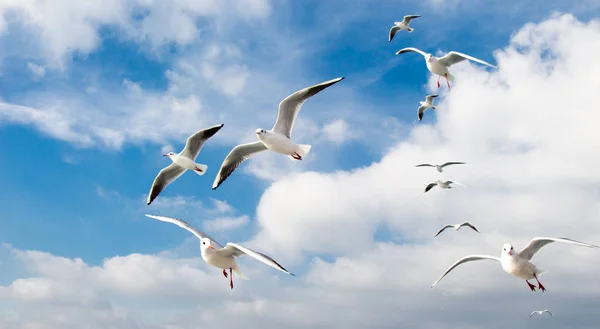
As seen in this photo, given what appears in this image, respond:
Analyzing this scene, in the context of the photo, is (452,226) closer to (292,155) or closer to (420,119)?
(420,119)

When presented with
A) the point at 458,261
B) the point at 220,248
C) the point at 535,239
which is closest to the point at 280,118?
the point at 220,248

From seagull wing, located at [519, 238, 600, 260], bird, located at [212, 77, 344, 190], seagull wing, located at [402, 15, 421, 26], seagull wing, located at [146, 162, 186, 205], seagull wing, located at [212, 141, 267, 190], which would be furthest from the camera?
seagull wing, located at [402, 15, 421, 26]

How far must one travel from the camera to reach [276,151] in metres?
21.9

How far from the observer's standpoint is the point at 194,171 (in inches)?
1023

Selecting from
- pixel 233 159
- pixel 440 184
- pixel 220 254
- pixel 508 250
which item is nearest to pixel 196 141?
pixel 233 159

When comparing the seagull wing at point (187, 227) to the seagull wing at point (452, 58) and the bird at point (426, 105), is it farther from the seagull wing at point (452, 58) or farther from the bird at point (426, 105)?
the bird at point (426, 105)

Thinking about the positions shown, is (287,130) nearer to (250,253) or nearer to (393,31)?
(250,253)

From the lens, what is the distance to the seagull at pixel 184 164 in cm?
2447

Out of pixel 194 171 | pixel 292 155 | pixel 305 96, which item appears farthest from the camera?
pixel 194 171

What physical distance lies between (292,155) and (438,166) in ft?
48.2

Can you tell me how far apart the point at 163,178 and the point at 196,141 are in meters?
3.49

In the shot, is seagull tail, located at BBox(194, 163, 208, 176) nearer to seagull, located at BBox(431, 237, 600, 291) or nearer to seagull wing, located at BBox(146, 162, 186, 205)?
seagull wing, located at BBox(146, 162, 186, 205)

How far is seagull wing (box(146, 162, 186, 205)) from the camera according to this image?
27053 millimetres

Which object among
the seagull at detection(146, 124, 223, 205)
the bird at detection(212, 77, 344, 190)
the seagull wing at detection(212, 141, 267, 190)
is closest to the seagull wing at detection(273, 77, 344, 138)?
the bird at detection(212, 77, 344, 190)
